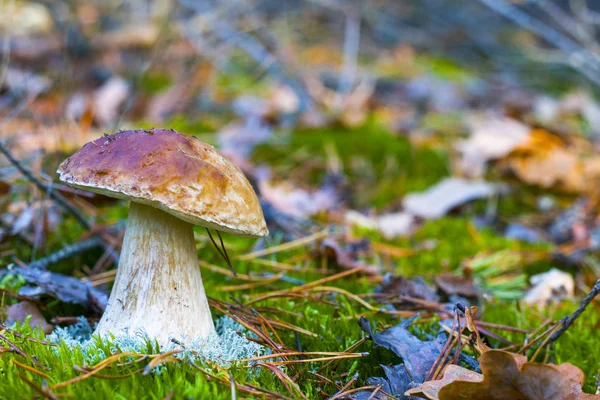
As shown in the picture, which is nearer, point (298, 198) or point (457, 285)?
point (457, 285)

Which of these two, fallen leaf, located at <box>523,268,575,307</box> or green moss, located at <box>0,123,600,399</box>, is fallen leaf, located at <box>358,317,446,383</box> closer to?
green moss, located at <box>0,123,600,399</box>

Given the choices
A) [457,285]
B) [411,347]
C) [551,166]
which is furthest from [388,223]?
[411,347]

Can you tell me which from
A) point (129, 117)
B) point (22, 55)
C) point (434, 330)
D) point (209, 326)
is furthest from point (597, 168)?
point (22, 55)

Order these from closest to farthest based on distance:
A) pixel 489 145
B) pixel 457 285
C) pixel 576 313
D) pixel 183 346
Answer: pixel 183 346 → pixel 576 313 → pixel 457 285 → pixel 489 145

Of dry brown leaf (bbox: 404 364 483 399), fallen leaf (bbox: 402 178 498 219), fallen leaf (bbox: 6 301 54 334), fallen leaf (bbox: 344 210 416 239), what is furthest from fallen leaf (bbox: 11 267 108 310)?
fallen leaf (bbox: 402 178 498 219)

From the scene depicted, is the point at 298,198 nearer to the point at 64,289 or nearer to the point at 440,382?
the point at 64,289

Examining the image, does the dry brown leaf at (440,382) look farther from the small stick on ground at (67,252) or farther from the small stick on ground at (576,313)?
the small stick on ground at (67,252)

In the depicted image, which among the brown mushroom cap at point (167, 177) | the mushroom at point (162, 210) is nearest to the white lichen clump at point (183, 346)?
the mushroom at point (162, 210)
